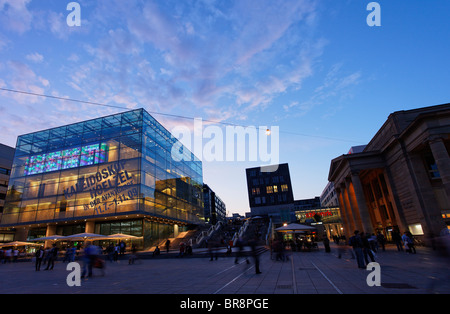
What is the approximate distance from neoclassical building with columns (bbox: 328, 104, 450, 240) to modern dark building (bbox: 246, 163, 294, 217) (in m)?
46.6

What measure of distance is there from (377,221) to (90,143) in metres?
52.0

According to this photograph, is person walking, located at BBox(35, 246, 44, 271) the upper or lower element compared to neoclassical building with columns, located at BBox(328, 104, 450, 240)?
lower

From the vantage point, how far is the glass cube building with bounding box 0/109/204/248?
37.5 meters

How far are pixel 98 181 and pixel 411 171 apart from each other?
4374cm

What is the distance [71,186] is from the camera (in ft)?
131

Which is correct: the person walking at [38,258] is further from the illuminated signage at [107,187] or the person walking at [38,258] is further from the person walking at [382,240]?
the person walking at [382,240]

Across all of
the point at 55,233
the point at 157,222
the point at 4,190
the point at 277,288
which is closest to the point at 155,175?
the point at 157,222

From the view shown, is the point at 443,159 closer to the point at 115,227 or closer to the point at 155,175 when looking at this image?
the point at 155,175

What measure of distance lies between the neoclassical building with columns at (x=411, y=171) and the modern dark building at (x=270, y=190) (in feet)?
153

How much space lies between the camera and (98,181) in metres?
38.7

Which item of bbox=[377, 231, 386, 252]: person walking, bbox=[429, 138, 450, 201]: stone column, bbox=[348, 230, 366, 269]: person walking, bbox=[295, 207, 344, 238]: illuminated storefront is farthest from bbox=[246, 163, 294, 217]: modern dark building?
bbox=[348, 230, 366, 269]: person walking

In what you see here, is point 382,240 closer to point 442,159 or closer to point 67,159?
point 442,159

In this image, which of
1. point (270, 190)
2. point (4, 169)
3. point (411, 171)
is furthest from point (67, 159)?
point (270, 190)

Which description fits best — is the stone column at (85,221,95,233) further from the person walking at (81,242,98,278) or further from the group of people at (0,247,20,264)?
the person walking at (81,242,98,278)
